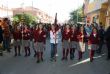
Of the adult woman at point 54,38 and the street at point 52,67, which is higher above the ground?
the adult woman at point 54,38

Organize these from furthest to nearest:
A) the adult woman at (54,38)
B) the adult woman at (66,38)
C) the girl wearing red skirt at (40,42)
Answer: the adult woman at (66,38) → the adult woman at (54,38) → the girl wearing red skirt at (40,42)

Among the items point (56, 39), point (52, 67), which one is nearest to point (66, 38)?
point (56, 39)

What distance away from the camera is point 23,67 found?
13.9 m

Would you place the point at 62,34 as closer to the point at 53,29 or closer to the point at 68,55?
the point at 53,29

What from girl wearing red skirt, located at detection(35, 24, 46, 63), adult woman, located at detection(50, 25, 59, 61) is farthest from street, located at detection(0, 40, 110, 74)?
adult woman, located at detection(50, 25, 59, 61)

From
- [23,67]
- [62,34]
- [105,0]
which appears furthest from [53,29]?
[105,0]

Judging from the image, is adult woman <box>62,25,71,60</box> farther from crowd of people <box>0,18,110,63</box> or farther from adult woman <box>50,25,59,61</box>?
adult woman <box>50,25,59,61</box>

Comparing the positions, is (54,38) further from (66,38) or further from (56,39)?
(66,38)

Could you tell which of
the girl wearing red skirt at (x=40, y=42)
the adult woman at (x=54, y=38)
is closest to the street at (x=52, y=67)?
the girl wearing red skirt at (x=40, y=42)

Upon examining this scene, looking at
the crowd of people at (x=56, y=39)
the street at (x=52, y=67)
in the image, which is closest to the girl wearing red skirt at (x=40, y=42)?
the crowd of people at (x=56, y=39)

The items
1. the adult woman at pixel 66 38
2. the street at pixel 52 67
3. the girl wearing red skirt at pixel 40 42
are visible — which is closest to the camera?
the street at pixel 52 67

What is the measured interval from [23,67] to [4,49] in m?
6.26

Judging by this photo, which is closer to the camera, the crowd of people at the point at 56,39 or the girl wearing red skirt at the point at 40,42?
the girl wearing red skirt at the point at 40,42

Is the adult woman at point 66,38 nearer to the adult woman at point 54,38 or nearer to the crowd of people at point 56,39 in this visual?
the crowd of people at point 56,39
